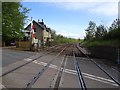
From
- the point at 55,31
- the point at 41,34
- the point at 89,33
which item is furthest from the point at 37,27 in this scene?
the point at 55,31

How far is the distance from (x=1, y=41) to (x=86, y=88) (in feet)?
153

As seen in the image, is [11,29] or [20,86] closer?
[20,86]

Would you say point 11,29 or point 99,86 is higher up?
point 11,29

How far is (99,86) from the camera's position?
11.7 metres

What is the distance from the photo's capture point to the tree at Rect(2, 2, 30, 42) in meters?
50.3

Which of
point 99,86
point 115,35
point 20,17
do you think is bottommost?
point 99,86

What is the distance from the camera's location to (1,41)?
5619 centimetres

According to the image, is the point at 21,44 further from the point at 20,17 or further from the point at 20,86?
the point at 20,86

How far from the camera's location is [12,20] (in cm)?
5194

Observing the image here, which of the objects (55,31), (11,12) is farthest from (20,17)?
(55,31)

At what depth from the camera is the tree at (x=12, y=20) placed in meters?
50.3

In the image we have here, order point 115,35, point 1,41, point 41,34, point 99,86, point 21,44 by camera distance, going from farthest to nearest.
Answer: point 41,34
point 1,41
point 21,44
point 115,35
point 99,86

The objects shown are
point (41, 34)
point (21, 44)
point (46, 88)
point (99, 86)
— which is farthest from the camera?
point (41, 34)

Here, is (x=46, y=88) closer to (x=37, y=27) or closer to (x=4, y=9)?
(x=4, y=9)
